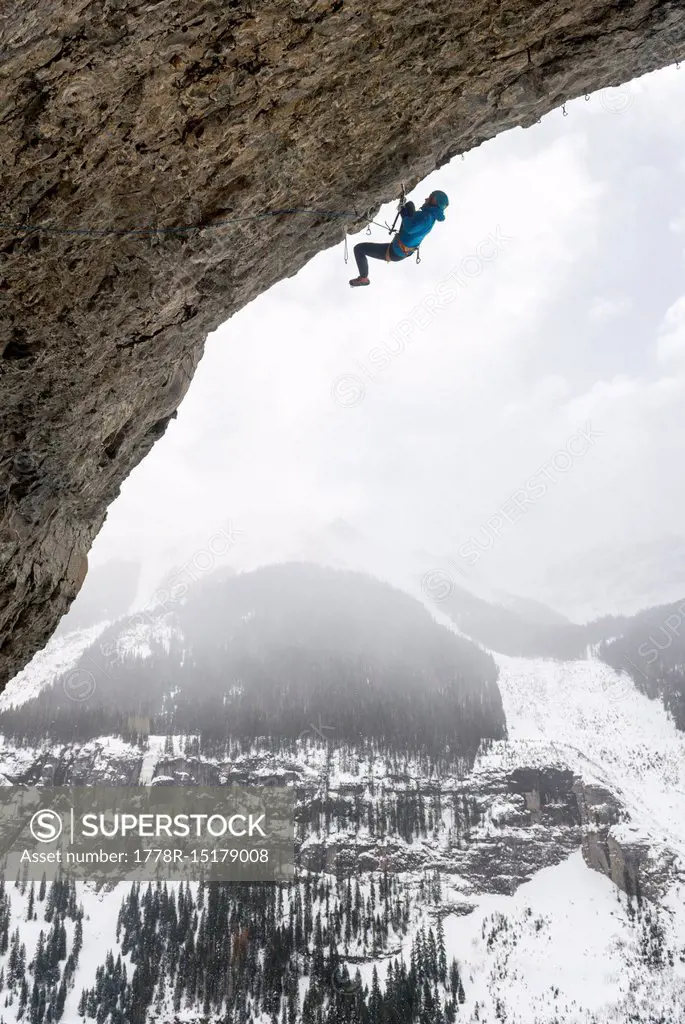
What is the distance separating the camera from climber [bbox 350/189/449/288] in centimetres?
1012

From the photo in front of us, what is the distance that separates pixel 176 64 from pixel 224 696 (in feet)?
578

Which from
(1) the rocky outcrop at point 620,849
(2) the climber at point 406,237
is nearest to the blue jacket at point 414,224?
(2) the climber at point 406,237

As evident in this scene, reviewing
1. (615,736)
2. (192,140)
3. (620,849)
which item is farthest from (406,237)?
(615,736)

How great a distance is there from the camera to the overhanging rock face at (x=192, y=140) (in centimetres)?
643

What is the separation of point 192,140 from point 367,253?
Answer: 4.29 m

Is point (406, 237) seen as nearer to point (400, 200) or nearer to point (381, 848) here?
point (400, 200)

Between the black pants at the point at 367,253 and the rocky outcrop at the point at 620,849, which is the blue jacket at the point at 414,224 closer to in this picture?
the black pants at the point at 367,253

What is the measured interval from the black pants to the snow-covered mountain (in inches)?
3839

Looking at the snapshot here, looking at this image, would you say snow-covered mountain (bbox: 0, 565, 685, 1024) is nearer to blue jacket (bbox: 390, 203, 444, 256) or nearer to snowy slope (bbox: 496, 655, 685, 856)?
snowy slope (bbox: 496, 655, 685, 856)

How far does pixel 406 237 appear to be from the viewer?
1028 centimetres

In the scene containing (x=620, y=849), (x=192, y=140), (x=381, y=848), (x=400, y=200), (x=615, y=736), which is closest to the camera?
(x=192, y=140)

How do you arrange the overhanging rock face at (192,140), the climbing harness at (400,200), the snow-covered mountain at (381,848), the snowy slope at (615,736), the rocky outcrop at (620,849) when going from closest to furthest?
the overhanging rock face at (192,140) → the climbing harness at (400,200) → the snow-covered mountain at (381,848) → the rocky outcrop at (620,849) → the snowy slope at (615,736)

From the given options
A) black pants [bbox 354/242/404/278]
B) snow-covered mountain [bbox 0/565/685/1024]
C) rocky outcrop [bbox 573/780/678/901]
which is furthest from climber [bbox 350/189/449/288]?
rocky outcrop [bbox 573/780/678/901]

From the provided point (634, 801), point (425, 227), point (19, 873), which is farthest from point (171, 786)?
point (425, 227)
